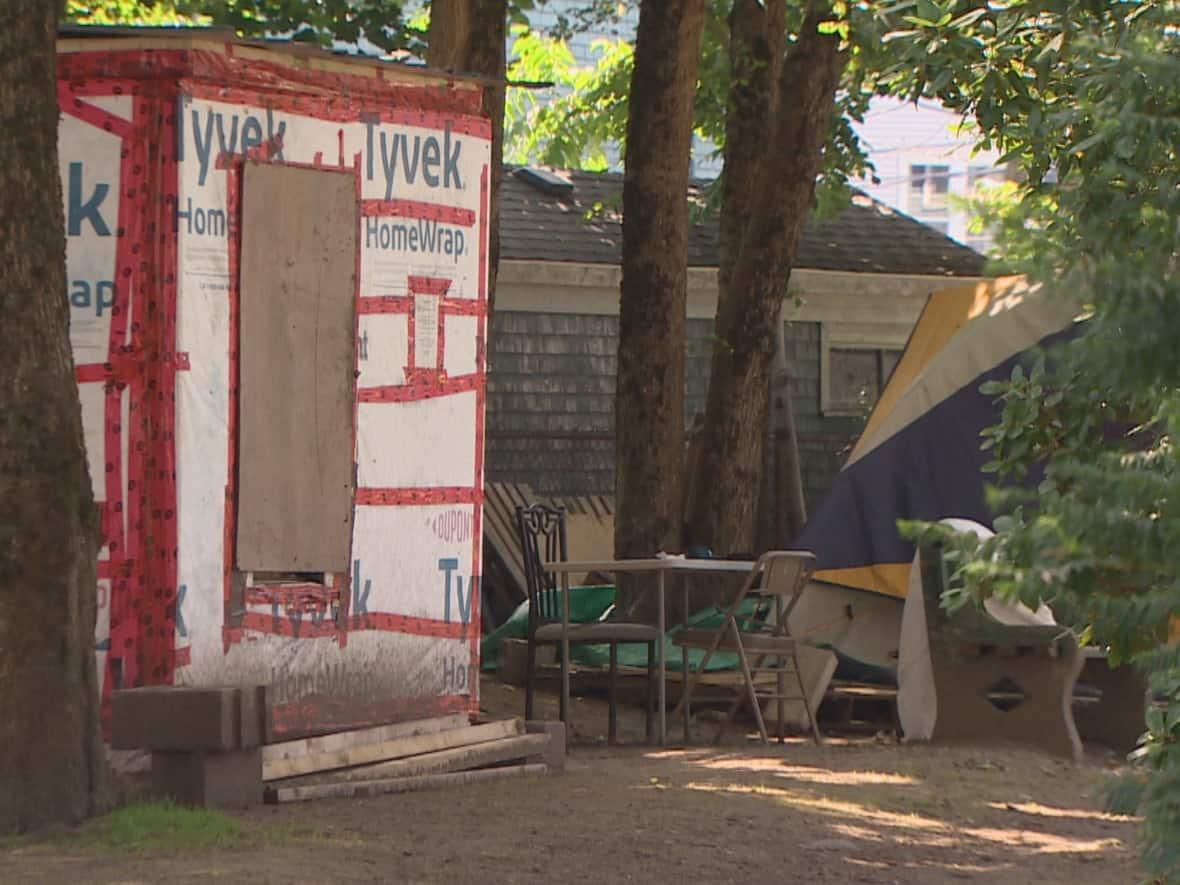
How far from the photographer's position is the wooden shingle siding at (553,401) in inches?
752

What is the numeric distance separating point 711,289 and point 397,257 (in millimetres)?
11109

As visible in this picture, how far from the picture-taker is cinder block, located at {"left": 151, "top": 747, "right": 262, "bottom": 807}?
7855 millimetres

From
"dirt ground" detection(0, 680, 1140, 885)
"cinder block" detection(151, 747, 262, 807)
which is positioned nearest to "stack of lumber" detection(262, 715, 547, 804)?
"dirt ground" detection(0, 680, 1140, 885)

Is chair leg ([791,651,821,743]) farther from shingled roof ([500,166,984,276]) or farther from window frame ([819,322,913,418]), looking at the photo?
window frame ([819,322,913,418])

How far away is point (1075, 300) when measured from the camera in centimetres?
329

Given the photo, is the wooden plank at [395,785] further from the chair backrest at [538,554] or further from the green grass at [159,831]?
the chair backrest at [538,554]

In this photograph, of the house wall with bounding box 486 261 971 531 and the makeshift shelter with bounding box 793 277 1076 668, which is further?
the house wall with bounding box 486 261 971 531

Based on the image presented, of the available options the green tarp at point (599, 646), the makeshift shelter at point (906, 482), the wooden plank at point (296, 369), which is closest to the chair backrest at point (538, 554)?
the green tarp at point (599, 646)

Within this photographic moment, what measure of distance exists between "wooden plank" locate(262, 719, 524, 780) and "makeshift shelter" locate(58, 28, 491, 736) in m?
0.19

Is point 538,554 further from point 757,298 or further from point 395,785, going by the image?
point 395,785

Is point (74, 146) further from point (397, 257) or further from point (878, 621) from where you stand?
point (878, 621)

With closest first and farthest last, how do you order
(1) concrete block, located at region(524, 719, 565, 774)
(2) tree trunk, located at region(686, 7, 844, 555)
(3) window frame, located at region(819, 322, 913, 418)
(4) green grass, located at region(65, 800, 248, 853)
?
1. (4) green grass, located at region(65, 800, 248, 853)
2. (1) concrete block, located at region(524, 719, 565, 774)
3. (2) tree trunk, located at region(686, 7, 844, 555)
4. (3) window frame, located at region(819, 322, 913, 418)

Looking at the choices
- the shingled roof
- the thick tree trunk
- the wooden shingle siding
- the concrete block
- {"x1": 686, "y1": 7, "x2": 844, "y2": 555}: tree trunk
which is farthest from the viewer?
the shingled roof

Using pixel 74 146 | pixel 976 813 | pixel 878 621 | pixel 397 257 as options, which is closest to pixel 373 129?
pixel 397 257
